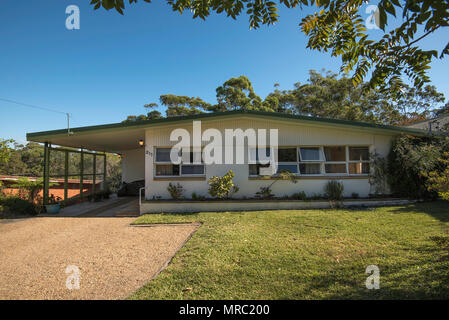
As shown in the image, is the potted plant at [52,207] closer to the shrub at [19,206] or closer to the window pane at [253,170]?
the shrub at [19,206]

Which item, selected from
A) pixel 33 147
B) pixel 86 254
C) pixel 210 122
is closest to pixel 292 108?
pixel 210 122

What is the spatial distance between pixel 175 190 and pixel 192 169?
107 centimetres

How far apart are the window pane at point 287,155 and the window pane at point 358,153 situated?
2.48 meters

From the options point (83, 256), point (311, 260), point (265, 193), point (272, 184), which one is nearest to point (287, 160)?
point (272, 184)

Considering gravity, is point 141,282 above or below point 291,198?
below

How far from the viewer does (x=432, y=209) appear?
20.9 ft

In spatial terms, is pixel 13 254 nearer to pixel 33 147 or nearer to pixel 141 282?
pixel 141 282

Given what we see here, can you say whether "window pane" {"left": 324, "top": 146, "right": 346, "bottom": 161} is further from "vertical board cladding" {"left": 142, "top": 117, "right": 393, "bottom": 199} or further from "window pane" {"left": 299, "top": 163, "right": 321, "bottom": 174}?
"window pane" {"left": 299, "top": 163, "right": 321, "bottom": 174}

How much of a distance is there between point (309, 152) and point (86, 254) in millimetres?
7973

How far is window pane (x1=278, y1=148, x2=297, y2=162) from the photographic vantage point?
797 cm

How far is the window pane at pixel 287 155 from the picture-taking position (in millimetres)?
7974

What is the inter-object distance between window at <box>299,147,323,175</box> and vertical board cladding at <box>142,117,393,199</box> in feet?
0.99

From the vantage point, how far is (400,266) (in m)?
3.01

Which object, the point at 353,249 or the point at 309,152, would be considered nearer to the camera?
the point at 353,249
